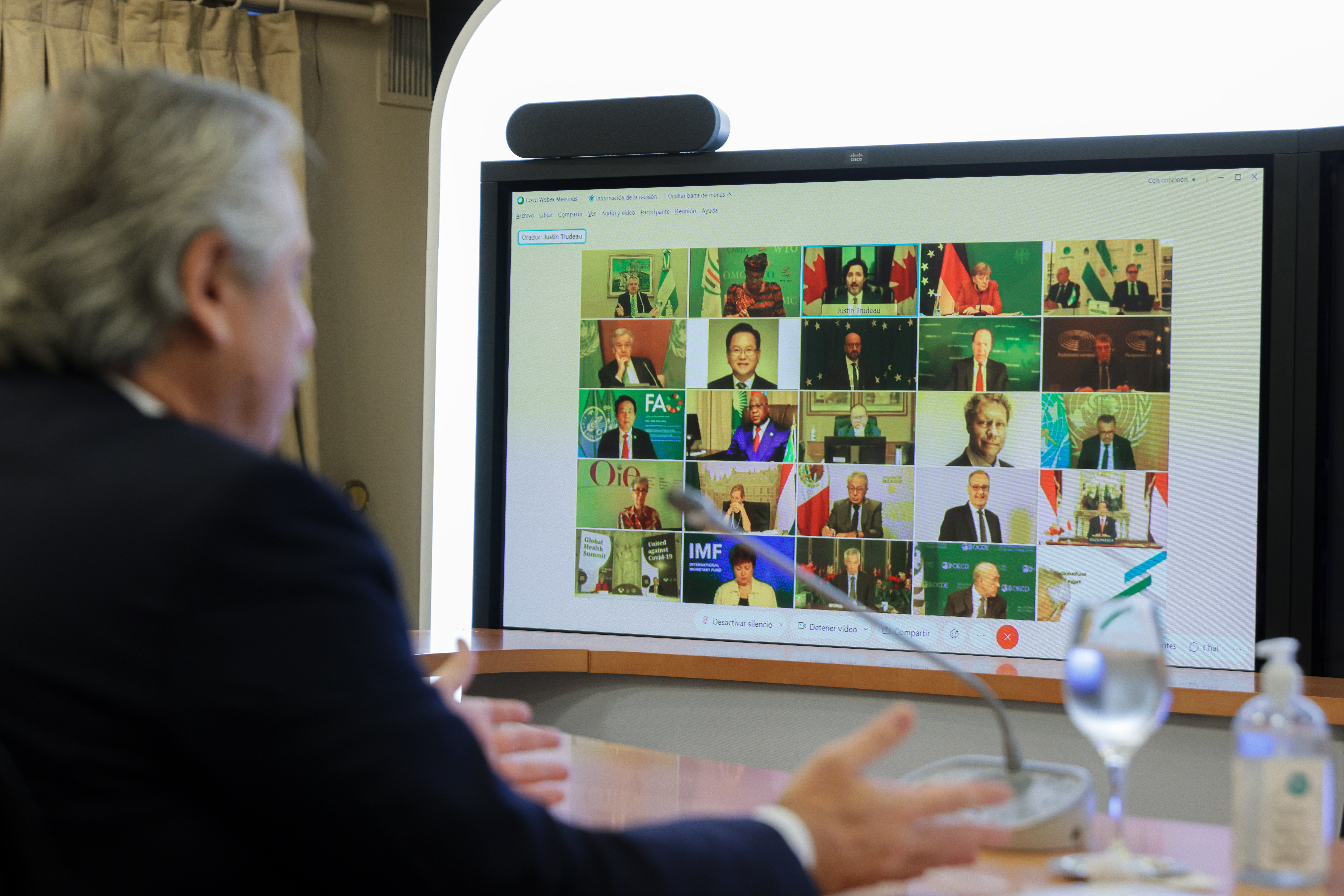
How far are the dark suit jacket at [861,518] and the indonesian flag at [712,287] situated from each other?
1.78ft

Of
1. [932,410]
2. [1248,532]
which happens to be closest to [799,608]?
[932,410]

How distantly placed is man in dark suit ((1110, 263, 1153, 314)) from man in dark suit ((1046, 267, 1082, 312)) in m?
0.07

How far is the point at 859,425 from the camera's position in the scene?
8.93 ft

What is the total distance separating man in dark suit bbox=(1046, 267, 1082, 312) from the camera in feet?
8.50

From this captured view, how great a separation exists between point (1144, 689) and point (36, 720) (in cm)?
80

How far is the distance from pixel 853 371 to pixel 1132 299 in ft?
2.07

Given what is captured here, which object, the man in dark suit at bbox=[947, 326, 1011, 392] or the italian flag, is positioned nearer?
the man in dark suit at bbox=[947, 326, 1011, 392]

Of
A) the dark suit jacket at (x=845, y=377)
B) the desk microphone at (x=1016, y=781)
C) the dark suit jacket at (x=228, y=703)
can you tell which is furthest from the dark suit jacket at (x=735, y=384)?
the dark suit jacket at (x=228, y=703)

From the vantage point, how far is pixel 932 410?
2.67 meters

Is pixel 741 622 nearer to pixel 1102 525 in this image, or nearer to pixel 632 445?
pixel 632 445

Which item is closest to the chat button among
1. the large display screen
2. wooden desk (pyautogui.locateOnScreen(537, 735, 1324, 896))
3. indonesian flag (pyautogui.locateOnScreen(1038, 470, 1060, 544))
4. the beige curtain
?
the large display screen

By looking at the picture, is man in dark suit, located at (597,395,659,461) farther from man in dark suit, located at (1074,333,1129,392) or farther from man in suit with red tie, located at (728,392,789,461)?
man in dark suit, located at (1074,333,1129,392)

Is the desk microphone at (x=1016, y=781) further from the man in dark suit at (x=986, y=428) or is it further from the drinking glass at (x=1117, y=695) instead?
the man in dark suit at (x=986, y=428)

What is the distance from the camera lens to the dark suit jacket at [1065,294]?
2590mm
